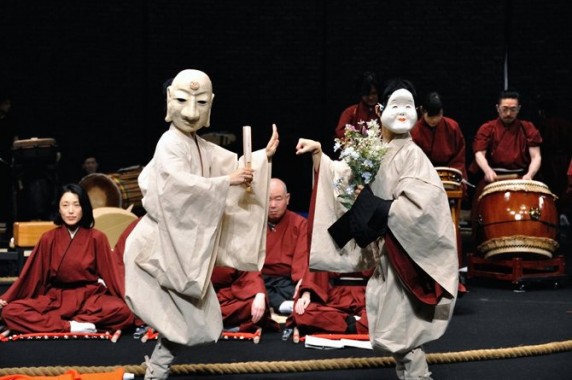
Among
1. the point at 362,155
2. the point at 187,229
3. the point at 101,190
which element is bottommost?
the point at 101,190

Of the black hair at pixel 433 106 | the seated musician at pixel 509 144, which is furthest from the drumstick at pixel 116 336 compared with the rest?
the seated musician at pixel 509 144

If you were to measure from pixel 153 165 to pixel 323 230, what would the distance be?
0.75 m

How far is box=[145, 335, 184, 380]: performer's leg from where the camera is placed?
4.45 metres

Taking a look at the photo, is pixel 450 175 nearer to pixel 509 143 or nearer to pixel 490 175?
pixel 490 175

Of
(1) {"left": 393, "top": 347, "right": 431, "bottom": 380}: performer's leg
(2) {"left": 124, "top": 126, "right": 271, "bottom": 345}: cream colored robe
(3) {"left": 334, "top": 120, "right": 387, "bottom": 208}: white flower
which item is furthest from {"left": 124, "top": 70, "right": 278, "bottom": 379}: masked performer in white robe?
(1) {"left": 393, "top": 347, "right": 431, "bottom": 380}: performer's leg

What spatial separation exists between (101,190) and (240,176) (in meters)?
4.60

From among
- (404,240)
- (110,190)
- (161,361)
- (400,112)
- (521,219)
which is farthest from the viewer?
(110,190)

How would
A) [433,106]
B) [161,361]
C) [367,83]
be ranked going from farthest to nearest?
[367,83], [433,106], [161,361]

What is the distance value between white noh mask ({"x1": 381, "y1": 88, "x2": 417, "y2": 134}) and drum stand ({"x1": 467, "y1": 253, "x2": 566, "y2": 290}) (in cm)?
336

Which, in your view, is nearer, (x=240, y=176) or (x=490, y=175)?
(x=240, y=176)

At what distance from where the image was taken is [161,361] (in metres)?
4.46

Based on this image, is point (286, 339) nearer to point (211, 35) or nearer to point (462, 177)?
point (462, 177)

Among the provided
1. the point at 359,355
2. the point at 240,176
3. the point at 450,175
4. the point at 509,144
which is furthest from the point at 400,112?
the point at 509,144

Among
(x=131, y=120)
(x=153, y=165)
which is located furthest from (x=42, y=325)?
(x=131, y=120)
